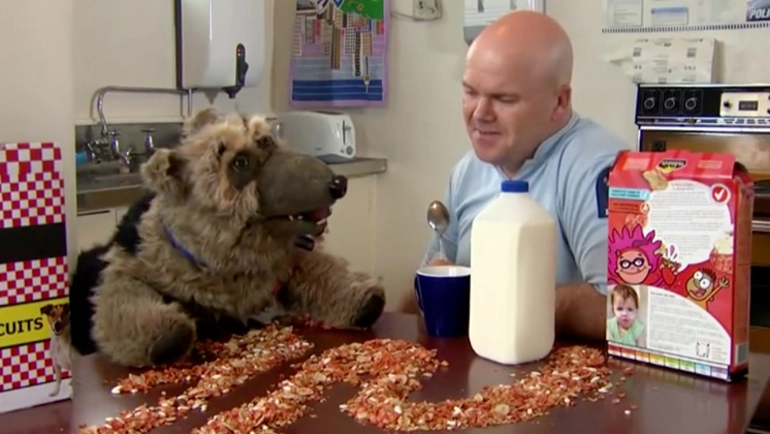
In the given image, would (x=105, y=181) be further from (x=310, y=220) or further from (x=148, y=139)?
(x=310, y=220)

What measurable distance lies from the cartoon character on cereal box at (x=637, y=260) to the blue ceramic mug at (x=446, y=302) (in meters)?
0.23

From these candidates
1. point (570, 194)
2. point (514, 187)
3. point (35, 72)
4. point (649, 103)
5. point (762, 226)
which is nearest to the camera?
point (35, 72)

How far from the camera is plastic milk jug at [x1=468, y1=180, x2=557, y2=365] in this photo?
114 centimetres

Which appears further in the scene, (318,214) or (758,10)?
(758,10)

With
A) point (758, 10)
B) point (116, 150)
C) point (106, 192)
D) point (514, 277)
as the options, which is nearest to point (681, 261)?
point (514, 277)

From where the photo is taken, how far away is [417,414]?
0.97 metres

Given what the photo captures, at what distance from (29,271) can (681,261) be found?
2.61 ft

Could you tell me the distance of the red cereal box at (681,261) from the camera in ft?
3.52

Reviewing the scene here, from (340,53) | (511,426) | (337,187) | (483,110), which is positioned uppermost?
(340,53)

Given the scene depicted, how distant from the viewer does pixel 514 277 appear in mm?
1146

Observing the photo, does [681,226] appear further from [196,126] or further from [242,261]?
[196,126]

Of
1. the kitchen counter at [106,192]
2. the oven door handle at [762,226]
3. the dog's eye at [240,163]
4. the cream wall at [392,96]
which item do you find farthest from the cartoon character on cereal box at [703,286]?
the cream wall at [392,96]

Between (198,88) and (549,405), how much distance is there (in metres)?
2.47

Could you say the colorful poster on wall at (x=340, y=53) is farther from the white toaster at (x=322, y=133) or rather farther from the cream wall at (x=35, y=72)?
the cream wall at (x=35, y=72)
